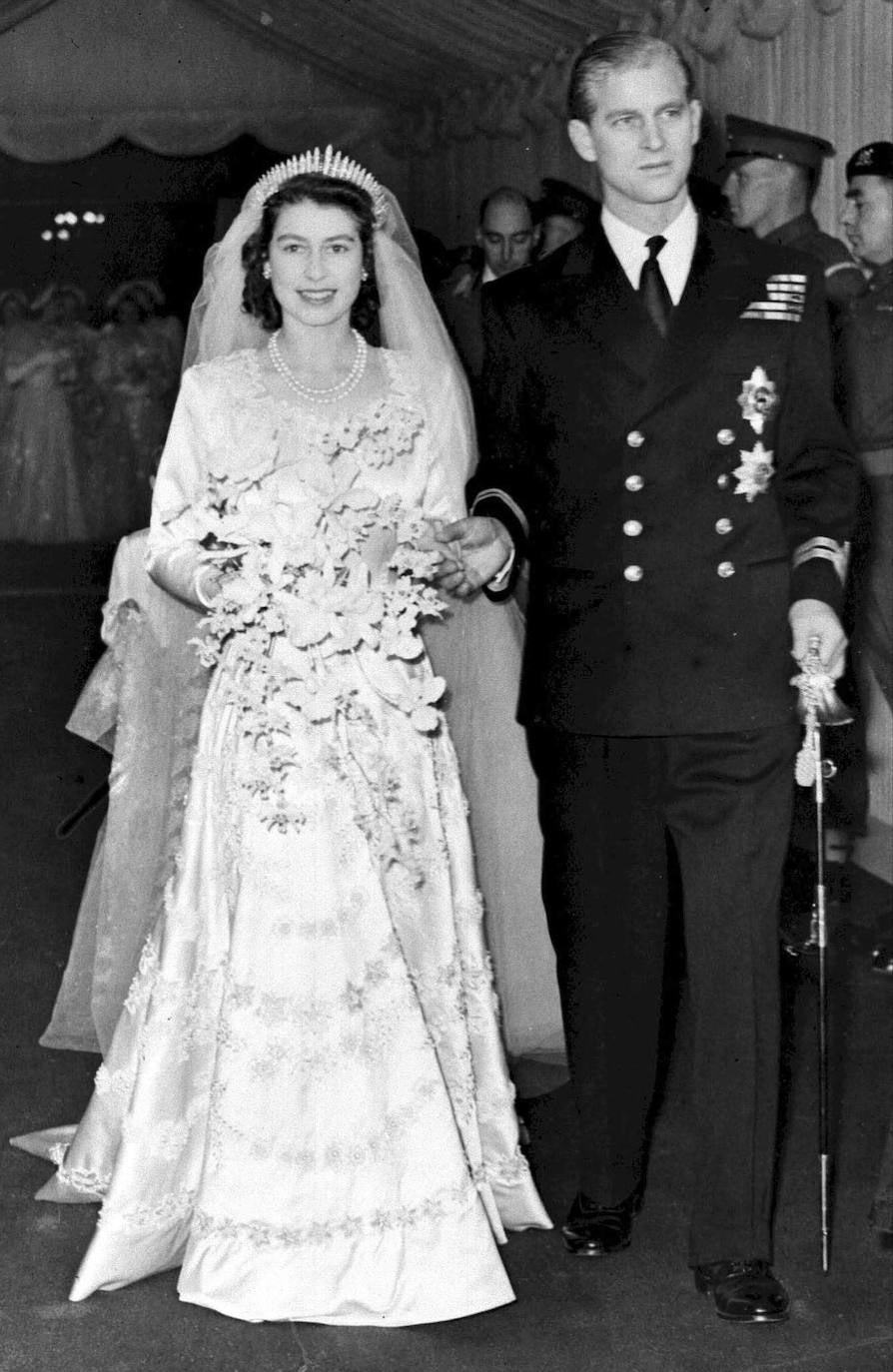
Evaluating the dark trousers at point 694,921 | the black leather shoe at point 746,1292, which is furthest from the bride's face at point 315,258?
the black leather shoe at point 746,1292

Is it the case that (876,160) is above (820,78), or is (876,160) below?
below

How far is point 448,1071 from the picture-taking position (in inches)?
128

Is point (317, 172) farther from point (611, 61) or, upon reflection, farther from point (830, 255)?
point (830, 255)

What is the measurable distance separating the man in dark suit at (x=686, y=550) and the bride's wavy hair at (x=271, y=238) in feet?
0.96

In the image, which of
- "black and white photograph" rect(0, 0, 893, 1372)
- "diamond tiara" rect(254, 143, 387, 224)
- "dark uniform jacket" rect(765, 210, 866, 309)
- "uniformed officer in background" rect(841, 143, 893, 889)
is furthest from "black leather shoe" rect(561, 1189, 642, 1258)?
"dark uniform jacket" rect(765, 210, 866, 309)

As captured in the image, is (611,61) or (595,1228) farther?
(595,1228)

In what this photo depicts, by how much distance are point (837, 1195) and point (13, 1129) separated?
5.31ft

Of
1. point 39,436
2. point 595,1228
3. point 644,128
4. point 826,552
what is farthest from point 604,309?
point 39,436

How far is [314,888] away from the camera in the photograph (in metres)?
3.09

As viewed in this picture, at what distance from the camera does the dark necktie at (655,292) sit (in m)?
2.97

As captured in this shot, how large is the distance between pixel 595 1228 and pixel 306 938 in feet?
2.38

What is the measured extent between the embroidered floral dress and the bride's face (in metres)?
0.16

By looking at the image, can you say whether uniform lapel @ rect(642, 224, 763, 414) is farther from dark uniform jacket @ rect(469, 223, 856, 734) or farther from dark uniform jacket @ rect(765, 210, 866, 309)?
dark uniform jacket @ rect(765, 210, 866, 309)

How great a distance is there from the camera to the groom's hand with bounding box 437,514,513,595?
10.6ft
